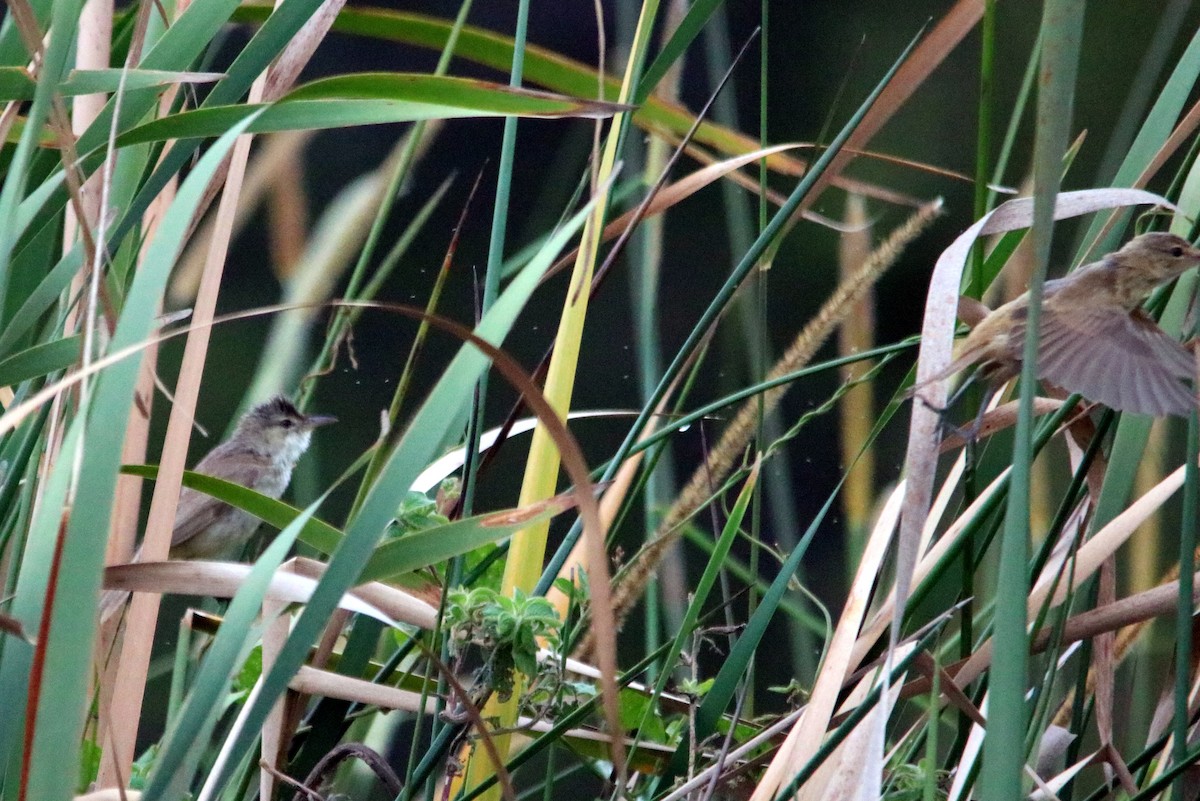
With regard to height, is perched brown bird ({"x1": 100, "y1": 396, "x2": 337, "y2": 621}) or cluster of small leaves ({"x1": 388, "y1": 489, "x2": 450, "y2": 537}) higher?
cluster of small leaves ({"x1": 388, "y1": 489, "x2": 450, "y2": 537})

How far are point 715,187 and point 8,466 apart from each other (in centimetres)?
430

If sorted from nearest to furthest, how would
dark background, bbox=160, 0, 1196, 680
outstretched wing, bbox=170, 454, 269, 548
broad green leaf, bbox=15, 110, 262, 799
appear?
broad green leaf, bbox=15, 110, 262, 799, outstretched wing, bbox=170, 454, 269, 548, dark background, bbox=160, 0, 1196, 680

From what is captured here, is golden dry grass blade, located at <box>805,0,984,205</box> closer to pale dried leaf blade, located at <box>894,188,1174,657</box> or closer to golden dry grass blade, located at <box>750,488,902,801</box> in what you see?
pale dried leaf blade, located at <box>894,188,1174,657</box>

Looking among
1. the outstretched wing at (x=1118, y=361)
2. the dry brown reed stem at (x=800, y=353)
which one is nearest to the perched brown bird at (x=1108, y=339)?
the outstretched wing at (x=1118, y=361)

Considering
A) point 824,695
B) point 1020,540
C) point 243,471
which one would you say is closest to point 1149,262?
point 824,695

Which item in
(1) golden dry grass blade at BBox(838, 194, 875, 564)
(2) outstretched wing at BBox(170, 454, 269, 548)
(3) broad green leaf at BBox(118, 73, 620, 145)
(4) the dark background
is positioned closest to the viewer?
(3) broad green leaf at BBox(118, 73, 620, 145)

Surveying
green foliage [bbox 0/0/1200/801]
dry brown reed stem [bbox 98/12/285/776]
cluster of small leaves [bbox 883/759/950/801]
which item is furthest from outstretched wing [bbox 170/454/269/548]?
cluster of small leaves [bbox 883/759/950/801]

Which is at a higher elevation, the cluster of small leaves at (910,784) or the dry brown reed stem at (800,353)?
the dry brown reed stem at (800,353)

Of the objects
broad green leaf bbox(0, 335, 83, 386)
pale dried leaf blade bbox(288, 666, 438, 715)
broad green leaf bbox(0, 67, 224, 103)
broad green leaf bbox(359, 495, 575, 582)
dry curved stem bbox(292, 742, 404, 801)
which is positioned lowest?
dry curved stem bbox(292, 742, 404, 801)

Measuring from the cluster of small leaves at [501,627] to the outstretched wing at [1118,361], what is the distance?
16.4 inches

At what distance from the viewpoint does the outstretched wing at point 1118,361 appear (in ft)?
3.10

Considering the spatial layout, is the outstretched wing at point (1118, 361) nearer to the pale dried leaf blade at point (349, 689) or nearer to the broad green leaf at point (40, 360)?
the pale dried leaf blade at point (349, 689)

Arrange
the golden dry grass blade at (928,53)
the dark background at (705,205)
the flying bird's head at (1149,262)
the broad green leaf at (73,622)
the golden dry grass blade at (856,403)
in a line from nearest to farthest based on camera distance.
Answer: the broad green leaf at (73,622) < the flying bird's head at (1149,262) < the golden dry grass blade at (928,53) < the golden dry grass blade at (856,403) < the dark background at (705,205)

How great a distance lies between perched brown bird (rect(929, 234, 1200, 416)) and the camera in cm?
97
